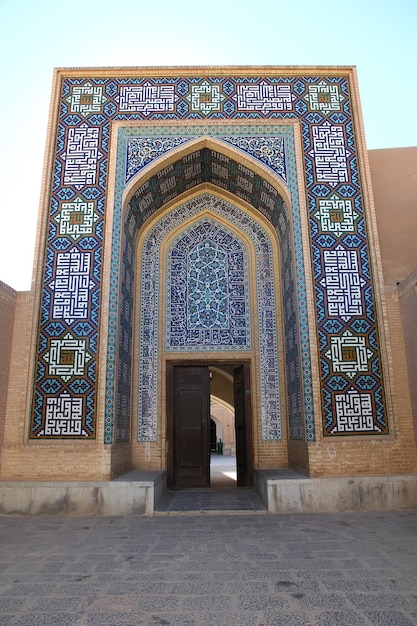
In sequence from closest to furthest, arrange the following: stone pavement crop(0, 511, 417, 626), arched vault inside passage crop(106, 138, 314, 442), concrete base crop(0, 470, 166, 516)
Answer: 1. stone pavement crop(0, 511, 417, 626)
2. concrete base crop(0, 470, 166, 516)
3. arched vault inside passage crop(106, 138, 314, 442)

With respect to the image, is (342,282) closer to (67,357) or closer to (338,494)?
(338,494)

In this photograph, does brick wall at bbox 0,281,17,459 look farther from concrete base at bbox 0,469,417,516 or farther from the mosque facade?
concrete base at bbox 0,469,417,516

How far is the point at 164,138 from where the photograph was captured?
627 centimetres

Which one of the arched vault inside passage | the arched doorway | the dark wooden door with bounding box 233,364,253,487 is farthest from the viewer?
the dark wooden door with bounding box 233,364,253,487

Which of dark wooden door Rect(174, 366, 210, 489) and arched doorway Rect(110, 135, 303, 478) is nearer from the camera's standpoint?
arched doorway Rect(110, 135, 303, 478)

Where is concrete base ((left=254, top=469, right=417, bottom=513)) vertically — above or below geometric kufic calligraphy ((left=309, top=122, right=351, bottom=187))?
below

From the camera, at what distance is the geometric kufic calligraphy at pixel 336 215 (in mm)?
5867

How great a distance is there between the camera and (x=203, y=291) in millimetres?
6707

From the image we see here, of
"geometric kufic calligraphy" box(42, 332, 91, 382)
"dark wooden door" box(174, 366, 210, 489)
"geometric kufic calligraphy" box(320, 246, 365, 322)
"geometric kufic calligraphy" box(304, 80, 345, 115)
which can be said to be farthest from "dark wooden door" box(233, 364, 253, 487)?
"geometric kufic calligraphy" box(304, 80, 345, 115)

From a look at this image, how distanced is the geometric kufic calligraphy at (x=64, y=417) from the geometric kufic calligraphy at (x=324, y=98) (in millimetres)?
4926

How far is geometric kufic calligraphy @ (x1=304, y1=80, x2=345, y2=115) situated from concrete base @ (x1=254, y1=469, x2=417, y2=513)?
187 inches

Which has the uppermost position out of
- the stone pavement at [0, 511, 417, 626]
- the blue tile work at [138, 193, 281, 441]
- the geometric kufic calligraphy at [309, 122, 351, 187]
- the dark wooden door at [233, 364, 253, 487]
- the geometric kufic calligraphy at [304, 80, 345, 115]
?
the geometric kufic calligraphy at [304, 80, 345, 115]

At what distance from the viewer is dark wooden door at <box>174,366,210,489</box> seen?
6375 mm

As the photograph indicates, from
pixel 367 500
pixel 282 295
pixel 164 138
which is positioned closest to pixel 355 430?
pixel 367 500
